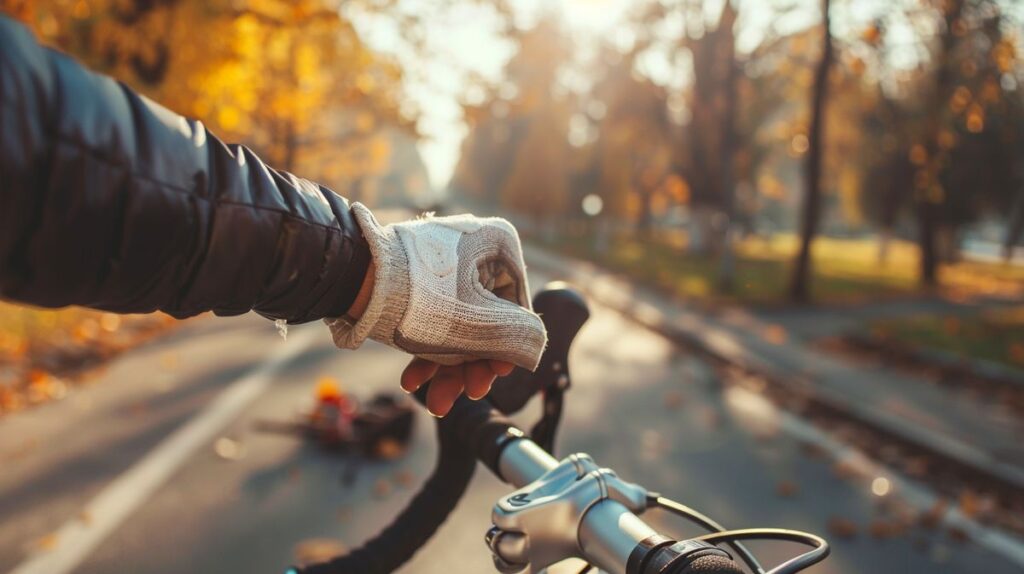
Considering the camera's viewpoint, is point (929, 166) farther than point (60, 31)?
Yes

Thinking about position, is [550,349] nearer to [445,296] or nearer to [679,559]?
[445,296]

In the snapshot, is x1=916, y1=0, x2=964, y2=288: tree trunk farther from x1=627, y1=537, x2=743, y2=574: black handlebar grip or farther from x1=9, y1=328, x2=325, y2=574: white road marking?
x1=627, y1=537, x2=743, y2=574: black handlebar grip

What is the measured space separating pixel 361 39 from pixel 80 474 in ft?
25.6

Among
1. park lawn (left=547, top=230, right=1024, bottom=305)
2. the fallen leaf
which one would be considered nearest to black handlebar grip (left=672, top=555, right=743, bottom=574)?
the fallen leaf

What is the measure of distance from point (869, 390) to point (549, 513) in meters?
8.69

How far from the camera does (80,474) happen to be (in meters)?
5.57

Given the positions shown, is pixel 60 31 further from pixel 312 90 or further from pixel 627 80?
pixel 627 80

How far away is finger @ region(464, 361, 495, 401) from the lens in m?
1.47

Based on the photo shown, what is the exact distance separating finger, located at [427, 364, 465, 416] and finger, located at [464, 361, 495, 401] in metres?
0.02

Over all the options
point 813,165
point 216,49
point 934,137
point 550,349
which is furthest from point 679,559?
point 813,165

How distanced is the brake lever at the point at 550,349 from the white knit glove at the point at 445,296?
218mm

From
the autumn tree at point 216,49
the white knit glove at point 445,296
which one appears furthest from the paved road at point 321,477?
the autumn tree at point 216,49

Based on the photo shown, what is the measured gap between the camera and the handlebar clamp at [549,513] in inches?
50.2

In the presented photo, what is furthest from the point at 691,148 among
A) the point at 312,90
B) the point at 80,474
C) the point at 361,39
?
the point at 80,474
